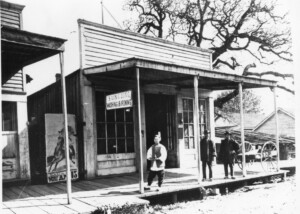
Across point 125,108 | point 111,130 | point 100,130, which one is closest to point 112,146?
point 111,130

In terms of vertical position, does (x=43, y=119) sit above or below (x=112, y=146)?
above

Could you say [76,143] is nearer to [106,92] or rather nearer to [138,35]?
[106,92]

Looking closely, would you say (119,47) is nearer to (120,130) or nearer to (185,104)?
(120,130)

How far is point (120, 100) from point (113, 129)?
240 centimetres

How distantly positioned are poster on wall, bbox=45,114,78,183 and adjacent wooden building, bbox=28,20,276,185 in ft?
0.63

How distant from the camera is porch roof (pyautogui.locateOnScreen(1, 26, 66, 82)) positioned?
5.50 meters

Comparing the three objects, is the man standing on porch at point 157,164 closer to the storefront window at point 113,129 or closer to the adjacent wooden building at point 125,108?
the adjacent wooden building at point 125,108

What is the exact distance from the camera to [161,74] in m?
9.17

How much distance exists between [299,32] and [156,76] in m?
5.99

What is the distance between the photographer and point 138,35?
11008 mm

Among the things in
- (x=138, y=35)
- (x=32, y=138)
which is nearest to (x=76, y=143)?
(x=32, y=138)

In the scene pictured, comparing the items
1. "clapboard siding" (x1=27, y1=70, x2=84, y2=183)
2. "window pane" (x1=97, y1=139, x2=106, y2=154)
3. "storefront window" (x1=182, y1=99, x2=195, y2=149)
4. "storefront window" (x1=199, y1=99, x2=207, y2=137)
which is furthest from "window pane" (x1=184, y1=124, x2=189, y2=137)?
"clapboard siding" (x1=27, y1=70, x2=84, y2=183)

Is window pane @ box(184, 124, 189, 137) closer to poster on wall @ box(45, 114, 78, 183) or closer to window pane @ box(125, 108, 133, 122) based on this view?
window pane @ box(125, 108, 133, 122)

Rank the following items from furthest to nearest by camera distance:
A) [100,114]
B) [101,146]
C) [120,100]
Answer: [100,114] < [101,146] < [120,100]
